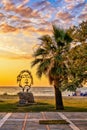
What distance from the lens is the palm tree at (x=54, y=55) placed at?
128 ft

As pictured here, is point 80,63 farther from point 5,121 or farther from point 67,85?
point 5,121

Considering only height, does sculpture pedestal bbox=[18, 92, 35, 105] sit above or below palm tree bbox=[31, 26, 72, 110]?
below

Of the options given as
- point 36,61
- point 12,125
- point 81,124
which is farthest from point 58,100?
point 12,125

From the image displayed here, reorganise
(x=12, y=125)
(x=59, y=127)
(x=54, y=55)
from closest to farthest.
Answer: (x=59, y=127) < (x=12, y=125) < (x=54, y=55)

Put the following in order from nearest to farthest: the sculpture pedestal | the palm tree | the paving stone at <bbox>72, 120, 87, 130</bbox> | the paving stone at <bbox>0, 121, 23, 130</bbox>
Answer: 1. the paving stone at <bbox>0, 121, 23, 130</bbox>
2. the paving stone at <bbox>72, 120, 87, 130</bbox>
3. the palm tree
4. the sculpture pedestal

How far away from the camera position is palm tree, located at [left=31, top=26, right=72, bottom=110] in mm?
39031

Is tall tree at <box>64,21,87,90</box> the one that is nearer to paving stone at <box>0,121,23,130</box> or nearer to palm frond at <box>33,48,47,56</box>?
paving stone at <box>0,121,23,130</box>

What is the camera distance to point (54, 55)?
39.4 meters

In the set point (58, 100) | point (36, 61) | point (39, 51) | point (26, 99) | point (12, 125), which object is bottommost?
point (12, 125)

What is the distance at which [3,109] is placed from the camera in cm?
4044

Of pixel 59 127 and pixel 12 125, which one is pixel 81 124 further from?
pixel 12 125

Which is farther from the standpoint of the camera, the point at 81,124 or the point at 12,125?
the point at 81,124

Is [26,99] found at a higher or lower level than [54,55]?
lower

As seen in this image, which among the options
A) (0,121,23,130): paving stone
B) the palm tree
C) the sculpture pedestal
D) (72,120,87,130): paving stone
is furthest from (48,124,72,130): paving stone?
the sculpture pedestal
